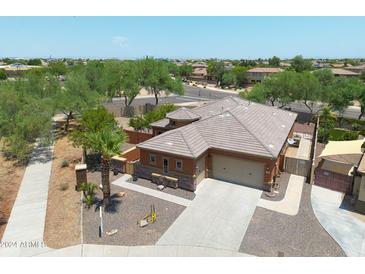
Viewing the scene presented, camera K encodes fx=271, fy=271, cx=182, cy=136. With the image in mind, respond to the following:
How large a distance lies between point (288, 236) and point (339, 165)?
1212 centimetres

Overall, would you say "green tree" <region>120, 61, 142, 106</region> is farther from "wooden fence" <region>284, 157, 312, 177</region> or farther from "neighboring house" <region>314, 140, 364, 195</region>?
"neighboring house" <region>314, 140, 364, 195</region>

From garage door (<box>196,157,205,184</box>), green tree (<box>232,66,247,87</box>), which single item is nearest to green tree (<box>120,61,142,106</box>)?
garage door (<box>196,157,205,184</box>)

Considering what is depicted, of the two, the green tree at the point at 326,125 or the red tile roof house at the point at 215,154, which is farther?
the green tree at the point at 326,125

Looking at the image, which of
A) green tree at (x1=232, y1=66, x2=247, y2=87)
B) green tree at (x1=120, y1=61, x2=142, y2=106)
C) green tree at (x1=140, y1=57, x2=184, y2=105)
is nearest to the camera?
green tree at (x1=120, y1=61, x2=142, y2=106)

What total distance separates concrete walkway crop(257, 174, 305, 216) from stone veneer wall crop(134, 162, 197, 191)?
506cm

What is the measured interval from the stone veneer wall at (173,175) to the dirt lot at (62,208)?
511 centimetres

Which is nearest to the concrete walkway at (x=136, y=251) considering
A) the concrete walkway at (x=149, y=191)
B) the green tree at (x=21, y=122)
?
the concrete walkway at (x=149, y=191)

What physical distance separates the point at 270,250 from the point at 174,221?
18.9 ft

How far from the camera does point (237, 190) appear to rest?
20891 millimetres

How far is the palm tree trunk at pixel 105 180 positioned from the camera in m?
17.9

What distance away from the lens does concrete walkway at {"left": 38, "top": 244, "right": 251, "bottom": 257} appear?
14.0m

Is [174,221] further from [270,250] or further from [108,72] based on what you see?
[108,72]

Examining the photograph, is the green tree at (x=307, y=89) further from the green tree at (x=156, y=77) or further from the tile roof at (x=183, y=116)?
the tile roof at (x=183, y=116)

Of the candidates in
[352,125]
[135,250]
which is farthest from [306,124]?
[135,250]
